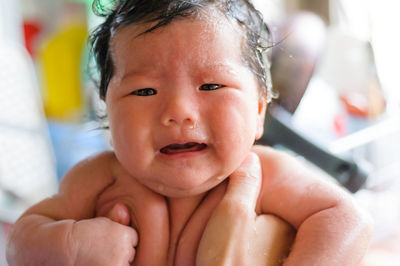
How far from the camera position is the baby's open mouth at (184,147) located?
0.46 meters

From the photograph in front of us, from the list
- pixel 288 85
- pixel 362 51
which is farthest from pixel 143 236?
pixel 362 51

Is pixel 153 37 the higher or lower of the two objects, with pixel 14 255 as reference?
higher

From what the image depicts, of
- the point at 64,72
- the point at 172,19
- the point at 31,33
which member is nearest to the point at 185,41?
the point at 172,19

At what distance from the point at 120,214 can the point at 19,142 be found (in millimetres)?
806

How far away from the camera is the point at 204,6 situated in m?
0.48

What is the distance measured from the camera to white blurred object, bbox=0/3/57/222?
3.84 feet

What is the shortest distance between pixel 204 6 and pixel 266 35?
0.39ft

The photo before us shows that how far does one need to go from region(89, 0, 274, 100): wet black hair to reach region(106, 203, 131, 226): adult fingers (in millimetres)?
147

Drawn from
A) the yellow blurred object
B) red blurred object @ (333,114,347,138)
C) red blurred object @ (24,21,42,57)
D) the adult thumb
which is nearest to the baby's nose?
the adult thumb

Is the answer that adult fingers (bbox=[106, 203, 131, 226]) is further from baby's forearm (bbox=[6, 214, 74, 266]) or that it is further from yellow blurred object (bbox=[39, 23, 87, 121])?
yellow blurred object (bbox=[39, 23, 87, 121])

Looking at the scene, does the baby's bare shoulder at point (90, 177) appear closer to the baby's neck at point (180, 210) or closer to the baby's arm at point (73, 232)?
the baby's arm at point (73, 232)

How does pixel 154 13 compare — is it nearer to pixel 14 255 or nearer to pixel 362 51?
pixel 14 255

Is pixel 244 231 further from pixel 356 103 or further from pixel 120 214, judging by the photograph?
pixel 356 103

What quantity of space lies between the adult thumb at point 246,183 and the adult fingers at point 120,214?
0.41ft
